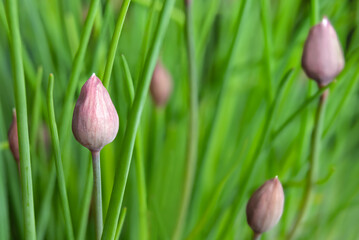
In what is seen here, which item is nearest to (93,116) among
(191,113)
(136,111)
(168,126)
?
(136,111)

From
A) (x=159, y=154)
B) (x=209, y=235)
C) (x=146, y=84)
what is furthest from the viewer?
(x=159, y=154)

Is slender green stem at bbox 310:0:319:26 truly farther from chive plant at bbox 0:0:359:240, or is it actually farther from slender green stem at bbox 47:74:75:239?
slender green stem at bbox 47:74:75:239

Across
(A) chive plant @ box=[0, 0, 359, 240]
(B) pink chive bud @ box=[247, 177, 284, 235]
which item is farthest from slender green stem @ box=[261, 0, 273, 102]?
(B) pink chive bud @ box=[247, 177, 284, 235]

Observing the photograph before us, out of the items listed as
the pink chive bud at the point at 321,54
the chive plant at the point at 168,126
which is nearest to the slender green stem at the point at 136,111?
the chive plant at the point at 168,126

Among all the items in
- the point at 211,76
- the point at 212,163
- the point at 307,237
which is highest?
the point at 211,76

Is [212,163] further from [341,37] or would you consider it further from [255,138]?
[341,37]

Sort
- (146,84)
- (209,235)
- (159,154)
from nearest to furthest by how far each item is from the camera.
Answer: (146,84) → (209,235) → (159,154)

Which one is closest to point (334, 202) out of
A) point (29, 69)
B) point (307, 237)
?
point (307, 237)

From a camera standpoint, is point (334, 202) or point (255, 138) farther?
point (334, 202)
